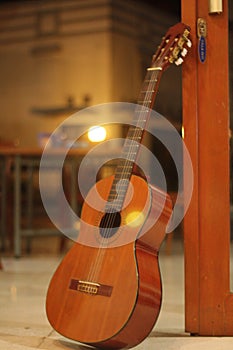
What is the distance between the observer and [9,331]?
2100 millimetres

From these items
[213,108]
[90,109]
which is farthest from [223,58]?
[90,109]

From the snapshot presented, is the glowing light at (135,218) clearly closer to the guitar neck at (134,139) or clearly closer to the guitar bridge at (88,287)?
the guitar neck at (134,139)

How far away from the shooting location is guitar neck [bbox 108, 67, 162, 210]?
187cm

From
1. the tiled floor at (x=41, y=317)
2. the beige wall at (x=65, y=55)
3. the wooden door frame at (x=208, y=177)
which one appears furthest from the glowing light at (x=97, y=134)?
the wooden door frame at (x=208, y=177)

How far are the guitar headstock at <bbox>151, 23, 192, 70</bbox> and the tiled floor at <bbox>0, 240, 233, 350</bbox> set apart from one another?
33.5 inches

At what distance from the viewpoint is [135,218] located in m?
1.81

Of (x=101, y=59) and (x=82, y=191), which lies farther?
(x=101, y=59)

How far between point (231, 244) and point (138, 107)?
543 mm

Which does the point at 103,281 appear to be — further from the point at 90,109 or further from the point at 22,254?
the point at 90,109

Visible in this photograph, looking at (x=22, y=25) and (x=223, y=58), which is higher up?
(x=22, y=25)

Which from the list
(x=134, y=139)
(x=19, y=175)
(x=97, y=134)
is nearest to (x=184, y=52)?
(x=134, y=139)

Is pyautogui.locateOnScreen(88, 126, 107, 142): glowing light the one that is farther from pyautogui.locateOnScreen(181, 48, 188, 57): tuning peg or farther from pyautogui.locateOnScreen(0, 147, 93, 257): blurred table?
pyautogui.locateOnScreen(181, 48, 188, 57): tuning peg

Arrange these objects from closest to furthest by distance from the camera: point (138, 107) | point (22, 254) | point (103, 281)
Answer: point (103, 281) → point (138, 107) → point (22, 254)

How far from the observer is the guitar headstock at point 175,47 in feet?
6.45
